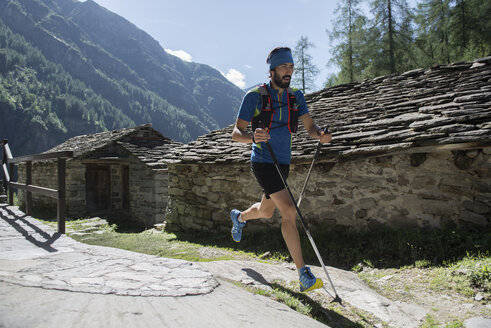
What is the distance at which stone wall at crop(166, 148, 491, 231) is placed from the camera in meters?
4.05

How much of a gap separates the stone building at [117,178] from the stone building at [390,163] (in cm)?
655

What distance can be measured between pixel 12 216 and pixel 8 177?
2855 mm

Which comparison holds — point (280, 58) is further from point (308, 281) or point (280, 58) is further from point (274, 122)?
point (308, 281)

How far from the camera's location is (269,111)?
2811 mm

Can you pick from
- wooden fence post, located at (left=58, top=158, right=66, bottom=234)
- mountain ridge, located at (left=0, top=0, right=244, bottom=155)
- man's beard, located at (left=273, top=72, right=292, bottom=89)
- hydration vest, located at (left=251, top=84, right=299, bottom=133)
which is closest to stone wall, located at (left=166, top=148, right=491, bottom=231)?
hydration vest, located at (left=251, top=84, right=299, bottom=133)

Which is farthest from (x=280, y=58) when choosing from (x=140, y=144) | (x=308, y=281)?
(x=140, y=144)

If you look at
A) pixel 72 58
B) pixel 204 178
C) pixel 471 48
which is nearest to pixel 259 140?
pixel 204 178

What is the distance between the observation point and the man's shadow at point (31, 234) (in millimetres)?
3491

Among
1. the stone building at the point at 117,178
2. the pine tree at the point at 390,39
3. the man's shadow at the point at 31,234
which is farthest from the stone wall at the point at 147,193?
the pine tree at the point at 390,39

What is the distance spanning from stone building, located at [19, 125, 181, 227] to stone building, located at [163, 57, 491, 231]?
655 centimetres

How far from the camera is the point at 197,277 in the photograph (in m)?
2.36

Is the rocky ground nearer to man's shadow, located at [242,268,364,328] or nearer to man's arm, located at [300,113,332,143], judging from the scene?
man's shadow, located at [242,268,364,328]

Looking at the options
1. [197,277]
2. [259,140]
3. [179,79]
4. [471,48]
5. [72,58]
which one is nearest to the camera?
[197,277]

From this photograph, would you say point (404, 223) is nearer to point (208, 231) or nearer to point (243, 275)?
point (243, 275)
